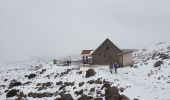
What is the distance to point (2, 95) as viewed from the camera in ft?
169

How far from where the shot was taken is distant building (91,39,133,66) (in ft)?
212

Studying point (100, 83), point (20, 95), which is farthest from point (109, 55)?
point (20, 95)

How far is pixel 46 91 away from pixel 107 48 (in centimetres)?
2309

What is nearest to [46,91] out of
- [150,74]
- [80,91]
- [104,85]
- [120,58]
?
[80,91]

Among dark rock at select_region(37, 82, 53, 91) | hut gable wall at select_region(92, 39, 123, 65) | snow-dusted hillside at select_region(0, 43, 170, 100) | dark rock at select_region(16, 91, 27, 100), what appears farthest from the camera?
hut gable wall at select_region(92, 39, 123, 65)

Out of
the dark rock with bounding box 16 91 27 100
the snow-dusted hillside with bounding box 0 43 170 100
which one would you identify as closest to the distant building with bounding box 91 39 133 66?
the snow-dusted hillside with bounding box 0 43 170 100

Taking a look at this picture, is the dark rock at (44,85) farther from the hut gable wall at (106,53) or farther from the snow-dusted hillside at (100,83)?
the hut gable wall at (106,53)

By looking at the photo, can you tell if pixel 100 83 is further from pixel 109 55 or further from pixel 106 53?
pixel 106 53

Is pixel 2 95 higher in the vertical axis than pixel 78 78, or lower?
lower

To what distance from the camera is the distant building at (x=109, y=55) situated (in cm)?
6450

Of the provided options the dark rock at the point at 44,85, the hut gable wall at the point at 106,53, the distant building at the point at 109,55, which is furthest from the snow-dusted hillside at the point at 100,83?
the distant building at the point at 109,55

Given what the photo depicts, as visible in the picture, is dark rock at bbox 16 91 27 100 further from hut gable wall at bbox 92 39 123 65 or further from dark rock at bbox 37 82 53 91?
hut gable wall at bbox 92 39 123 65

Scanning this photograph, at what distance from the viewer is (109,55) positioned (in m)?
→ 65.7

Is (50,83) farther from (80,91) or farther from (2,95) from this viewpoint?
(80,91)
